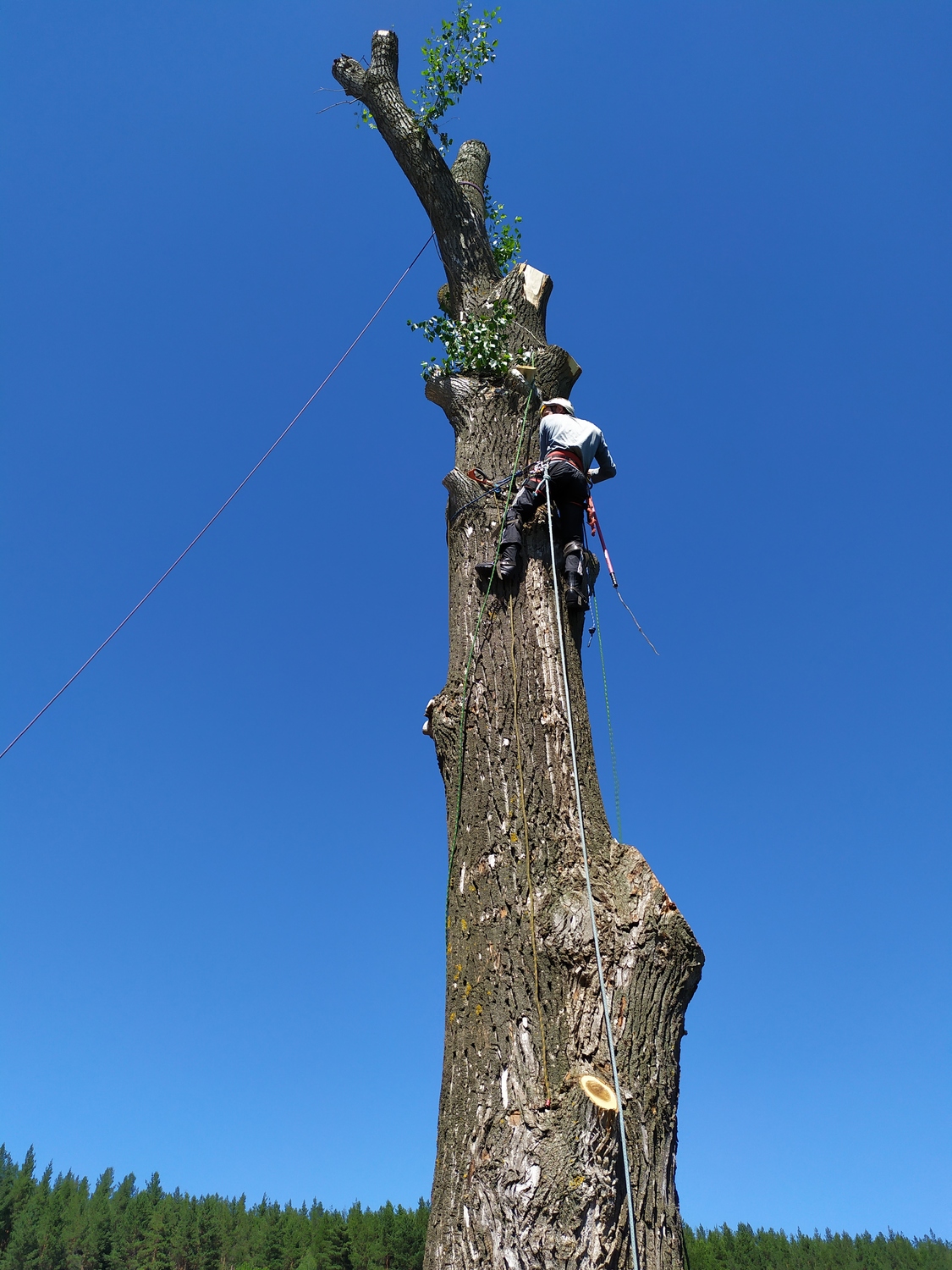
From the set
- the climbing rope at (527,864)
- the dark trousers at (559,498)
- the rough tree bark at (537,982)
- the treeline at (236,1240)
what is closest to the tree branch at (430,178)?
the dark trousers at (559,498)

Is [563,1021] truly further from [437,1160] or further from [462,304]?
[462,304]

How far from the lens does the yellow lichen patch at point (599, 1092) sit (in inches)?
81.1

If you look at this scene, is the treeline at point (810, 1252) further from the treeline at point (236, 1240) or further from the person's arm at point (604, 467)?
the person's arm at point (604, 467)

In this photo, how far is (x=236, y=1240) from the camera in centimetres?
3123

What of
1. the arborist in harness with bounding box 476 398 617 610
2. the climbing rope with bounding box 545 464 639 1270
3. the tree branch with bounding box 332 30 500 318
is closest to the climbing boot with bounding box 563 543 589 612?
the arborist in harness with bounding box 476 398 617 610

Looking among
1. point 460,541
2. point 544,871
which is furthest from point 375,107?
point 544,871

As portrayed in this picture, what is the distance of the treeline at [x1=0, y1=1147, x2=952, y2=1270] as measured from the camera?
2755cm

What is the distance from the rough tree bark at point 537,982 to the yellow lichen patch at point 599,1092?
0.8 inches

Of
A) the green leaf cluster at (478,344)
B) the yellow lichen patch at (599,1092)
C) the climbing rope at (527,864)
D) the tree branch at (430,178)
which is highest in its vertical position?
the tree branch at (430,178)

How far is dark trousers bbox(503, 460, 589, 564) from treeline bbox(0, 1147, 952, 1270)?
101 ft

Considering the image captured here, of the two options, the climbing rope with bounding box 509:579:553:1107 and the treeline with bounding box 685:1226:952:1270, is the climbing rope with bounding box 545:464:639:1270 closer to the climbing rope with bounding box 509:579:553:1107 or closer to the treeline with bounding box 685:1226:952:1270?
the climbing rope with bounding box 509:579:553:1107

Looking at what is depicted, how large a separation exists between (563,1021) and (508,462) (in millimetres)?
2649

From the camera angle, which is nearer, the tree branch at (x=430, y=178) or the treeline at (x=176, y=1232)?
the tree branch at (x=430, y=178)

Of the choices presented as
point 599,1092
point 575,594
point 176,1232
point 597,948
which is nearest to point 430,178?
point 575,594
